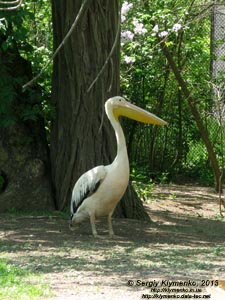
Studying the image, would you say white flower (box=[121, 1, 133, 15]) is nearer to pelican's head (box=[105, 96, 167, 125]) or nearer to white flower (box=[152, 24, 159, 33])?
white flower (box=[152, 24, 159, 33])

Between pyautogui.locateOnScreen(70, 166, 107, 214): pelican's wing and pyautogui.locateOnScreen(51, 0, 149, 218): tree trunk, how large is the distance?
125 centimetres

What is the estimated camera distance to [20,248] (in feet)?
25.9

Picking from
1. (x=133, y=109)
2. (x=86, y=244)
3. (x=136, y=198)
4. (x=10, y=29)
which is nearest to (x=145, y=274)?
(x=86, y=244)

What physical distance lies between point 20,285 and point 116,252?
187 cm

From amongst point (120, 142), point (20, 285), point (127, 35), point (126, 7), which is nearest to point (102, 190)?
point (120, 142)

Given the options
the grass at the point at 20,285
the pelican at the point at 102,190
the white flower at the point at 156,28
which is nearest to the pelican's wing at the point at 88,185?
the pelican at the point at 102,190

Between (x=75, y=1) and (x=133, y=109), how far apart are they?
5.70ft

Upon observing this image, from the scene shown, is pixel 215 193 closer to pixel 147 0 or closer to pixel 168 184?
pixel 168 184

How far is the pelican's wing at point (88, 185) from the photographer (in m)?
8.66

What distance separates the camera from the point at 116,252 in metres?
7.72

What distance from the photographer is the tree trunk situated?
10062 millimetres

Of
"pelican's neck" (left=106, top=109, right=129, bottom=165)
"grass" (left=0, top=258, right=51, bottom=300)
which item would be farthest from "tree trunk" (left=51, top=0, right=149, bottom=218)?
"grass" (left=0, top=258, right=51, bottom=300)

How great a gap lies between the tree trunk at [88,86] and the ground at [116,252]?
732 millimetres

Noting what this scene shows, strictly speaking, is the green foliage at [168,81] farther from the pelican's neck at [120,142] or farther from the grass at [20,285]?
the grass at [20,285]
